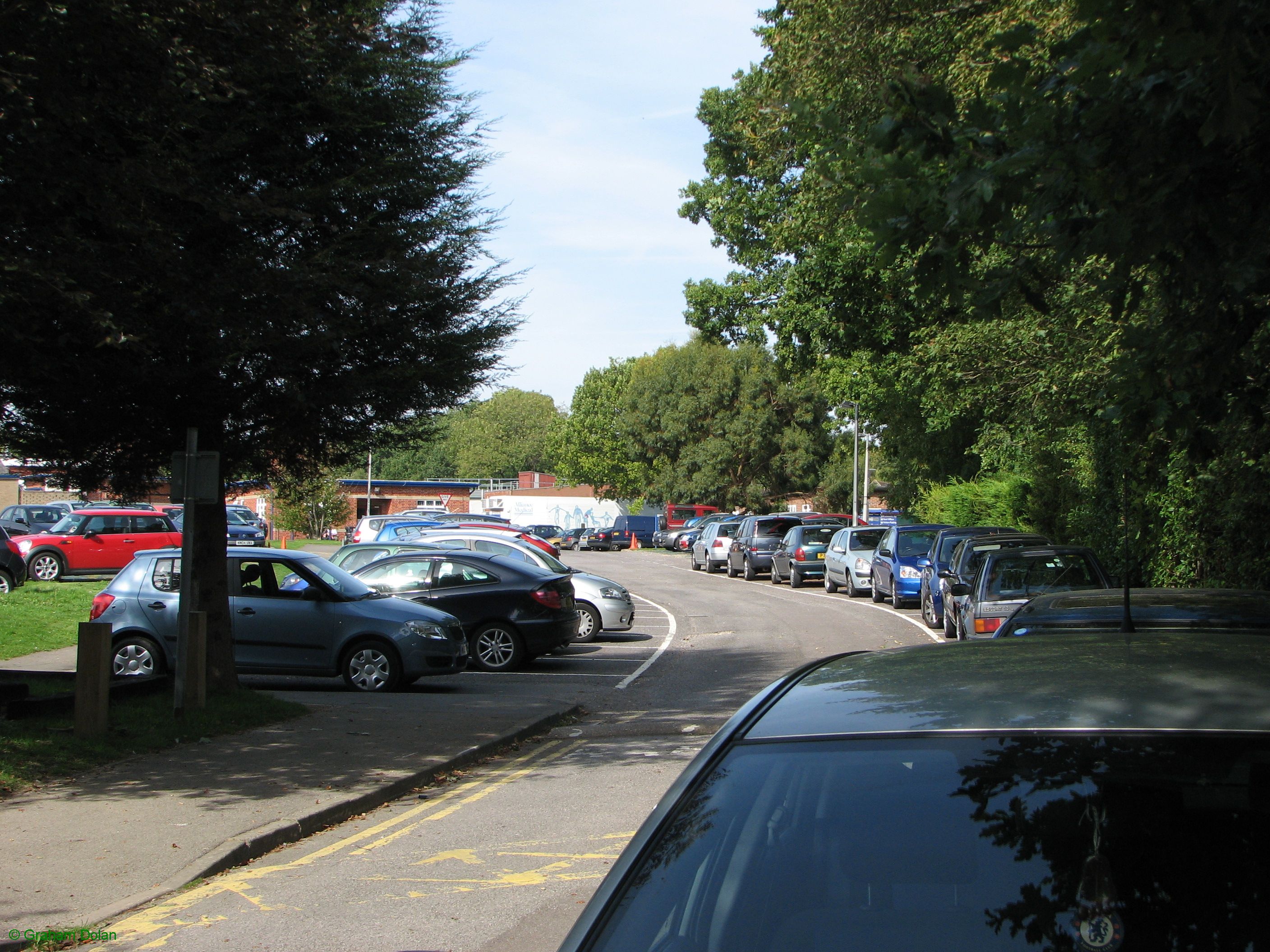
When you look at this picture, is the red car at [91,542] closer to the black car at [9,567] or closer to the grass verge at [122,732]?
the black car at [9,567]

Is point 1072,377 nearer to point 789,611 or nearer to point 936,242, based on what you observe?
point 789,611

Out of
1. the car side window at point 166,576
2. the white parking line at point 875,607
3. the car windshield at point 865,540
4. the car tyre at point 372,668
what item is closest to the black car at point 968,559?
the white parking line at point 875,607

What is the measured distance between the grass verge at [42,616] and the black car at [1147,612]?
12.2 m

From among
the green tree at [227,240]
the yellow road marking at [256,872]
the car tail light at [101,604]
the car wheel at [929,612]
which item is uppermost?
the green tree at [227,240]

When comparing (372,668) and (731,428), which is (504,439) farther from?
(372,668)

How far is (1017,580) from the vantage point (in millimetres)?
14242

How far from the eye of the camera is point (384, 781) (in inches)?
334

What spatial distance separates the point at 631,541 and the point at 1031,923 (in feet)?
227

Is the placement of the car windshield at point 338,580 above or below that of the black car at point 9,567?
above

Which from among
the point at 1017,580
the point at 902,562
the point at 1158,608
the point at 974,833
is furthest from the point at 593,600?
the point at 974,833

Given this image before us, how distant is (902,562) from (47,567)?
21.6m

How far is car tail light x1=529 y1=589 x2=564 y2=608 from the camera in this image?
15.6m

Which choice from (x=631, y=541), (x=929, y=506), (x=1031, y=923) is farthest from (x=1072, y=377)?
(x=631, y=541)

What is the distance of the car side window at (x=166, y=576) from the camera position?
1353 centimetres
